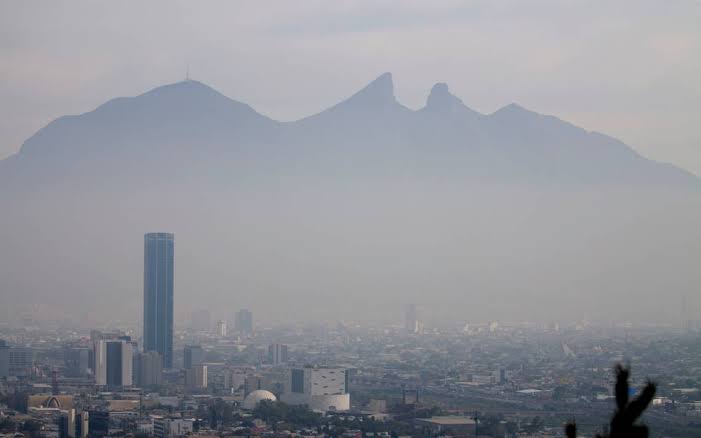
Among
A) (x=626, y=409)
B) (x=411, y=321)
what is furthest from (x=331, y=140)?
(x=626, y=409)

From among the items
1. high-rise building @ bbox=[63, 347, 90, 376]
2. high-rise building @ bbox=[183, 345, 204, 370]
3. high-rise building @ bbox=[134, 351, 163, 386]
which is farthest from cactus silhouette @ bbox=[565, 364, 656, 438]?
high-rise building @ bbox=[183, 345, 204, 370]

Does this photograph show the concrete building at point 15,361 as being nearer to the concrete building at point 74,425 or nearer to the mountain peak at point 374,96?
the concrete building at point 74,425

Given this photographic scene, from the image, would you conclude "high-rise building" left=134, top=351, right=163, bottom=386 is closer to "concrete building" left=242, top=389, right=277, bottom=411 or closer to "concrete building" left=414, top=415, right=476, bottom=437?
"concrete building" left=242, top=389, right=277, bottom=411

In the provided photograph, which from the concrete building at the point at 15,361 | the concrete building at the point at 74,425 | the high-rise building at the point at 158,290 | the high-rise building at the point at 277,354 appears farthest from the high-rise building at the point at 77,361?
the concrete building at the point at 74,425

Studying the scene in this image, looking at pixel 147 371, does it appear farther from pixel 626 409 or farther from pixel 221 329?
pixel 626 409

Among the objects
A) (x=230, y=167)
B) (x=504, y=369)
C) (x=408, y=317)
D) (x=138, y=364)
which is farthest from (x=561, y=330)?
(x=230, y=167)

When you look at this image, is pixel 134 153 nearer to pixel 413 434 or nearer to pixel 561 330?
pixel 561 330

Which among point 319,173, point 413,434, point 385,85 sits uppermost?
point 385,85
